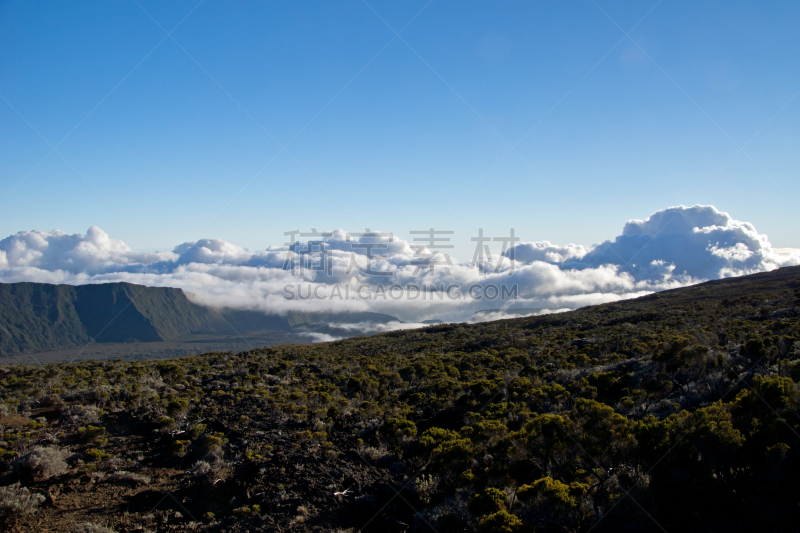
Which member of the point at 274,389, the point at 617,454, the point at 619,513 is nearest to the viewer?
the point at 619,513

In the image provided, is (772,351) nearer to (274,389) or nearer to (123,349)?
(274,389)

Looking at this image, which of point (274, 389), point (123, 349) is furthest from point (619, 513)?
point (123, 349)

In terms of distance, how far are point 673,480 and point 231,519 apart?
28.1 feet

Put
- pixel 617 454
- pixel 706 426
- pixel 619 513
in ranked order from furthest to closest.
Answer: pixel 617 454
pixel 706 426
pixel 619 513

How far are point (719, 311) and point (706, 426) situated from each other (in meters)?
29.5

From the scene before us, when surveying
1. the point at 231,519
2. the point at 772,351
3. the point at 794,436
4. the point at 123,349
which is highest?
the point at 772,351

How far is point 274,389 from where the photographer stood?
1752 cm

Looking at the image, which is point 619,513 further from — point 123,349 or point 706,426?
point 123,349

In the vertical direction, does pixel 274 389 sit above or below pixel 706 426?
below

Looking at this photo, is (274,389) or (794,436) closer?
(794,436)

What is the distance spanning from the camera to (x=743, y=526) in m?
6.18

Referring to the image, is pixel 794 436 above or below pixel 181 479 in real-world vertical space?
above

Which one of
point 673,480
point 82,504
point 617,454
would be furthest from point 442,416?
point 82,504

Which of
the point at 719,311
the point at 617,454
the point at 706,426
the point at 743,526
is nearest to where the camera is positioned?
the point at 743,526
